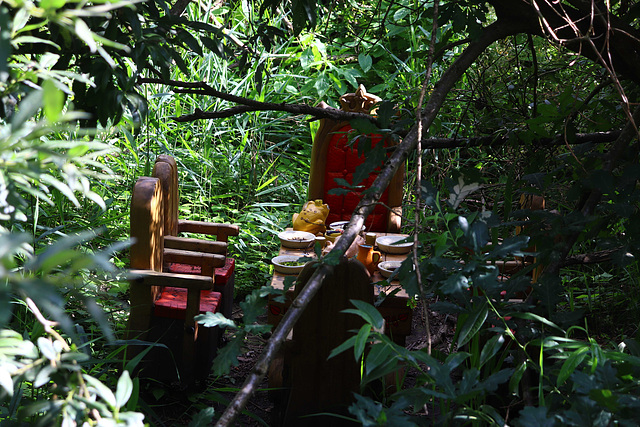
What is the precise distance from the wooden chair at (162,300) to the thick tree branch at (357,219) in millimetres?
1373

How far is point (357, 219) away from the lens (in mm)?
1170

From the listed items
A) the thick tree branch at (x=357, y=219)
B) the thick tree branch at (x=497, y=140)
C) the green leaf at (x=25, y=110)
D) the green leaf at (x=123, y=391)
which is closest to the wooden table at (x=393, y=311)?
the thick tree branch at (x=497, y=140)

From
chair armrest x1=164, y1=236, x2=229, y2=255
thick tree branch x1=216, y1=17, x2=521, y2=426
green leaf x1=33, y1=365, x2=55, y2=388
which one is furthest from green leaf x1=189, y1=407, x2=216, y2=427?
chair armrest x1=164, y1=236, x2=229, y2=255

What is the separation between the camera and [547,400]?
4.05 feet

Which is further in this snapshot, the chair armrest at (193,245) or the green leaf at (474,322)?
the chair armrest at (193,245)

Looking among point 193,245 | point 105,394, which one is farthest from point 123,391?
point 193,245

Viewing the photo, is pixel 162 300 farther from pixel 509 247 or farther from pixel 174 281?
pixel 509 247

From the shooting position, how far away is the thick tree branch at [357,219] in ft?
2.89

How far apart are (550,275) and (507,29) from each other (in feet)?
2.17

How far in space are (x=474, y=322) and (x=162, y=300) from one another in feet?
5.72

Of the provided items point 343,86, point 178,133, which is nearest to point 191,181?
point 178,133

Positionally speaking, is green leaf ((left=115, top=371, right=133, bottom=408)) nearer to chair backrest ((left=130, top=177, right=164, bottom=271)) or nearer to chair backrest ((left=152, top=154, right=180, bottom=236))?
chair backrest ((left=130, top=177, right=164, bottom=271))

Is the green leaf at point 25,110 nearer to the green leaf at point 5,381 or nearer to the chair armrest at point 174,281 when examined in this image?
the green leaf at point 5,381

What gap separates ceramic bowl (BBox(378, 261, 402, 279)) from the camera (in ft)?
9.12
